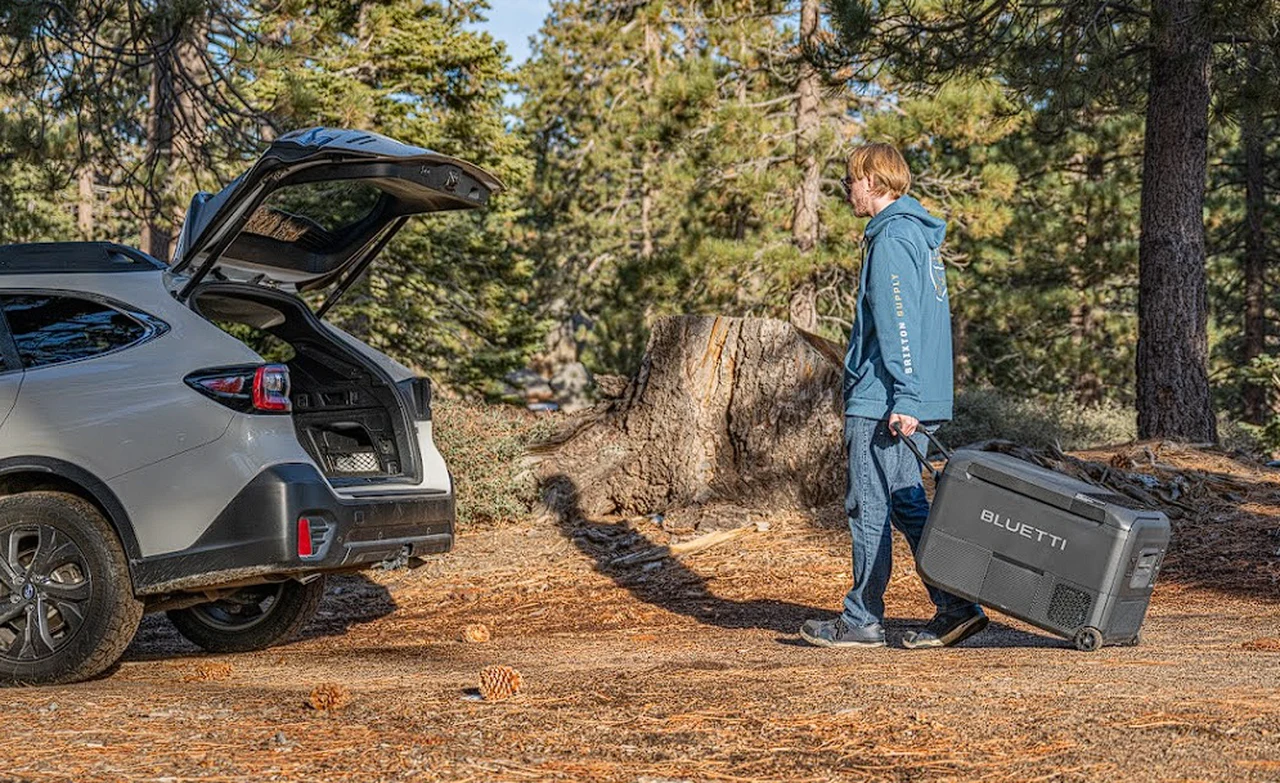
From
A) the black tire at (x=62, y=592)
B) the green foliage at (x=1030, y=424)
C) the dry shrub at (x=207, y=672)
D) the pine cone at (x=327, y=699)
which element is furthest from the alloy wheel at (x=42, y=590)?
the green foliage at (x=1030, y=424)

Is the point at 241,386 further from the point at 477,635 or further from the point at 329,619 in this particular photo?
the point at 329,619

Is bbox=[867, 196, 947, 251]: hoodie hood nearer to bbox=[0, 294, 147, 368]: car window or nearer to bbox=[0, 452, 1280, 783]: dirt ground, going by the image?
bbox=[0, 452, 1280, 783]: dirt ground

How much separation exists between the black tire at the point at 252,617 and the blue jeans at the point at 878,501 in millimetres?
2728

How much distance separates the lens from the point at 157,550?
17.6ft

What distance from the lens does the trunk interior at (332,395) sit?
20.7ft

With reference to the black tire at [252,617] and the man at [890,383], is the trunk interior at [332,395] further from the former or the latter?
the man at [890,383]

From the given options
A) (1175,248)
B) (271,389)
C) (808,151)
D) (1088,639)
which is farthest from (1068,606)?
(808,151)

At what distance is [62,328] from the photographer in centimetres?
565

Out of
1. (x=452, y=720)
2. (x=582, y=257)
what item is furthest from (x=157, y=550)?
(x=582, y=257)

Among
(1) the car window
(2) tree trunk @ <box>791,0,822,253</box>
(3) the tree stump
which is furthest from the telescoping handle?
(2) tree trunk @ <box>791,0,822,253</box>

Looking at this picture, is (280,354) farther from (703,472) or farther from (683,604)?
(683,604)

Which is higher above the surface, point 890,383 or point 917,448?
point 890,383

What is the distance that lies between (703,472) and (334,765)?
682 cm

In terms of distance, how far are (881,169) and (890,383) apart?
0.94 meters
